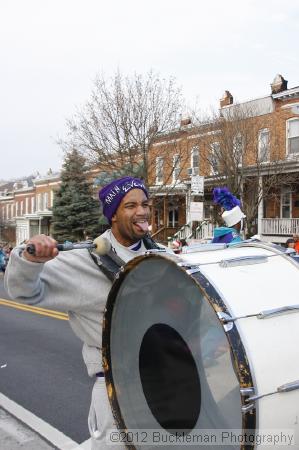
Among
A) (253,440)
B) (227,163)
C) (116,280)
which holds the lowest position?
(253,440)

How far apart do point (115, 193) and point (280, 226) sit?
1781cm

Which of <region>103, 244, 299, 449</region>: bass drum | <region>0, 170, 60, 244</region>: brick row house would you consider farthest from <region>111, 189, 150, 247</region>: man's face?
<region>0, 170, 60, 244</region>: brick row house

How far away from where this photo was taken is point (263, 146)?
58.7ft

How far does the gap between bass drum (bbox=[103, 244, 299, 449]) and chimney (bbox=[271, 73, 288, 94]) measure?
20072mm

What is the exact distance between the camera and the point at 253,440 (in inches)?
55.8

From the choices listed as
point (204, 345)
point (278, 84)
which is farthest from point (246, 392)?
point (278, 84)

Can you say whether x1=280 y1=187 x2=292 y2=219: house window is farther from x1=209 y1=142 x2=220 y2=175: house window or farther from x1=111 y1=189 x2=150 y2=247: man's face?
x1=111 y1=189 x2=150 y2=247: man's face

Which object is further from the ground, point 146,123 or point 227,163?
point 146,123

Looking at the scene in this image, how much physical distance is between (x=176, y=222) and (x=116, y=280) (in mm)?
23851

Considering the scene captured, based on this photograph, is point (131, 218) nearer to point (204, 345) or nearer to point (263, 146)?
point (204, 345)

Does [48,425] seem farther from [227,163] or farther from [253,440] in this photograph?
[227,163]

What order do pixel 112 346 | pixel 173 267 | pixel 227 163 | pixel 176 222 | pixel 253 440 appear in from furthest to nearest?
1. pixel 176 222
2. pixel 227 163
3. pixel 112 346
4. pixel 173 267
5. pixel 253 440

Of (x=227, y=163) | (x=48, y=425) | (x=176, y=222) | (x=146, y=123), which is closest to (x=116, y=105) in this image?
(x=146, y=123)

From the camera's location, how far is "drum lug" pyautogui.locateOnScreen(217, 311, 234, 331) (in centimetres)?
145
